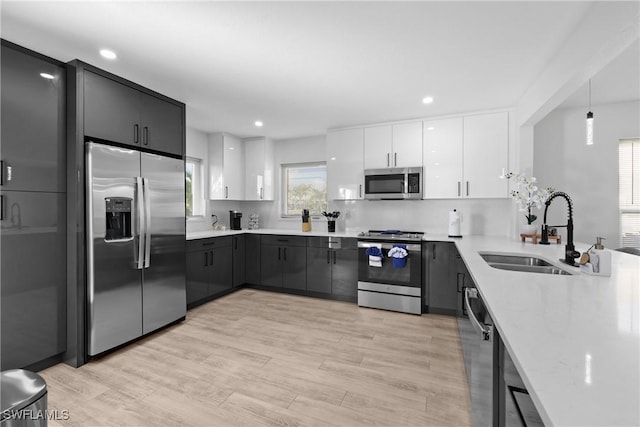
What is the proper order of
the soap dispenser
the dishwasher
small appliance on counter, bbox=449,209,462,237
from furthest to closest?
1. small appliance on counter, bbox=449,209,462,237
2. the soap dispenser
3. the dishwasher

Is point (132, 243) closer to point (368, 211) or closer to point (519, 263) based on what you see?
point (368, 211)

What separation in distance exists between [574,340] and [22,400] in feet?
5.97

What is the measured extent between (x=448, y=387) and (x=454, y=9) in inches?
94.7

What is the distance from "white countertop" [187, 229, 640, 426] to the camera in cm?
55

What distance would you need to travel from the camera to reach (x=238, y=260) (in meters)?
4.45

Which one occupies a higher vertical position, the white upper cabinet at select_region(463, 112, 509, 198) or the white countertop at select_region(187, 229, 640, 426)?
the white upper cabinet at select_region(463, 112, 509, 198)

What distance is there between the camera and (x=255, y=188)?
16.3ft

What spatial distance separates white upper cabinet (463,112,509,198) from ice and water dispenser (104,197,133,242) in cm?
366

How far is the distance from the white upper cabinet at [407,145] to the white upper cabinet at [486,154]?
550 millimetres

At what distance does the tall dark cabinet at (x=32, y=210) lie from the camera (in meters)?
2.09

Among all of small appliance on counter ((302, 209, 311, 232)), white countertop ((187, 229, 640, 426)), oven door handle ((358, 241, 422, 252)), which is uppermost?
small appliance on counter ((302, 209, 311, 232))

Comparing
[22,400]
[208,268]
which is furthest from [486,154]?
[22,400]

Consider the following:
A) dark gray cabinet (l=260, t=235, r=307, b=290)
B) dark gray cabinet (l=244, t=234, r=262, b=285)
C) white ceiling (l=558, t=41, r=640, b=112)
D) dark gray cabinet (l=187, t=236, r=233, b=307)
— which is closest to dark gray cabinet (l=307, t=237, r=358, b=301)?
dark gray cabinet (l=260, t=235, r=307, b=290)

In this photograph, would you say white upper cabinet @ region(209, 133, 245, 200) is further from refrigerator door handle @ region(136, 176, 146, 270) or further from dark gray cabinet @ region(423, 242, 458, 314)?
dark gray cabinet @ region(423, 242, 458, 314)
